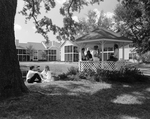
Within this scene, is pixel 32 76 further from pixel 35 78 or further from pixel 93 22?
pixel 93 22

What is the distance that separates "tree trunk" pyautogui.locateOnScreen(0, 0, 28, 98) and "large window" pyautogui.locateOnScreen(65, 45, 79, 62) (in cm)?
3885

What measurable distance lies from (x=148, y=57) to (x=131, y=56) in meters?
5.86

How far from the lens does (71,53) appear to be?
44469 millimetres

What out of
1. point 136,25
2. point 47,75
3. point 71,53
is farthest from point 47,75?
point 71,53

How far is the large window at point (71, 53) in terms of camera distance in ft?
144

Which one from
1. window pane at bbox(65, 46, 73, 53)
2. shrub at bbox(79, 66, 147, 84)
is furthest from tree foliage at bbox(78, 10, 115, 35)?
shrub at bbox(79, 66, 147, 84)

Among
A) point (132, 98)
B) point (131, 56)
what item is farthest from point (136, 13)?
point (132, 98)

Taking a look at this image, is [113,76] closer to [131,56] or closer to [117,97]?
[117,97]

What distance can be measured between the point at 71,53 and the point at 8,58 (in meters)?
39.9

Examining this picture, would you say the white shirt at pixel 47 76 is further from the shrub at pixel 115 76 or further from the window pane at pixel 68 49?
the window pane at pixel 68 49

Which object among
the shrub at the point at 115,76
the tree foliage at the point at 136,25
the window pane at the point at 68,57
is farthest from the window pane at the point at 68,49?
the shrub at the point at 115,76

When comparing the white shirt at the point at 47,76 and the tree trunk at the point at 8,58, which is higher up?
the tree trunk at the point at 8,58

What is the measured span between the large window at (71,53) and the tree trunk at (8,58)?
127 ft

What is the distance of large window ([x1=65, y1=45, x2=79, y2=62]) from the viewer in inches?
1725
